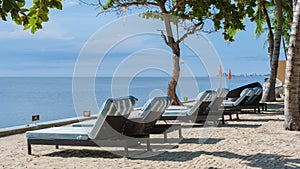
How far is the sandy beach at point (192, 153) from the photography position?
254 inches

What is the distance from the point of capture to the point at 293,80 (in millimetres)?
9742

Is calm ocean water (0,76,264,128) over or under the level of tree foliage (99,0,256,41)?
under

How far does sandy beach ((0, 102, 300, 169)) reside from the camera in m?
6.45

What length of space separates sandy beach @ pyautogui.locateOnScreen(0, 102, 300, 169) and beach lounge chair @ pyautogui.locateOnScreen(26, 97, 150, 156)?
0.79ft

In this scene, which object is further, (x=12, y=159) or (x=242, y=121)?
(x=242, y=121)

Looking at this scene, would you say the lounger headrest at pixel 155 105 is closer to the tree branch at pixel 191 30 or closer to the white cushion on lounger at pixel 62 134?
the white cushion on lounger at pixel 62 134

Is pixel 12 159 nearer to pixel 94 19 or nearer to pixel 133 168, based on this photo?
pixel 133 168

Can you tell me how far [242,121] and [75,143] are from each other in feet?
20.4

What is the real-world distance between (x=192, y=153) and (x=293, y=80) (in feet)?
11.9

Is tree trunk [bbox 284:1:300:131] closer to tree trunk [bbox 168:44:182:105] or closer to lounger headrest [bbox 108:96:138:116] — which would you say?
lounger headrest [bbox 108:96:138:116]

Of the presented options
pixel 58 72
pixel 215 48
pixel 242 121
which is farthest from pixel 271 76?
pixel 58 72

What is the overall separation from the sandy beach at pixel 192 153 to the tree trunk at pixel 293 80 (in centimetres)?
40

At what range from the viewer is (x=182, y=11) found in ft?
54.7

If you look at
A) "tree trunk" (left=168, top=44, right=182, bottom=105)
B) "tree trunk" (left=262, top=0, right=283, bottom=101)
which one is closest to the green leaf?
"tree trunk" (left=168, top=44, right=182, bottom=105)
